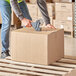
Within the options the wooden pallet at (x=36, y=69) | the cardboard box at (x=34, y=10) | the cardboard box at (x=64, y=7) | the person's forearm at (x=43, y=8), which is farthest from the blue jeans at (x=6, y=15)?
the cardboard box at (x=34, y=10)

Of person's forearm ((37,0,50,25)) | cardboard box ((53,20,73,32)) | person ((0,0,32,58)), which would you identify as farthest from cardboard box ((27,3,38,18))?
person's forearm ((37,0,50,25))

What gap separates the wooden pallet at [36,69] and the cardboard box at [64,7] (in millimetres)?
3213

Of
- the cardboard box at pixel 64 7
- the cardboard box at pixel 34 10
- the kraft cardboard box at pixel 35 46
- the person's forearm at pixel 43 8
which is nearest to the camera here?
the kraft cardboard box at pixel 35 46

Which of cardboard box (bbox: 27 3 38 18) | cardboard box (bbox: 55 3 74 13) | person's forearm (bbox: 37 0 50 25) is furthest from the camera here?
cardboard box (bbox: 27 3 38 18)

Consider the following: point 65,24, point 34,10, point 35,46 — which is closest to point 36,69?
point 35,46

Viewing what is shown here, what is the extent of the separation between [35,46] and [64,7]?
3.53 meters

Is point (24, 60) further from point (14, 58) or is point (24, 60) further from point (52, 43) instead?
point (52, 43)

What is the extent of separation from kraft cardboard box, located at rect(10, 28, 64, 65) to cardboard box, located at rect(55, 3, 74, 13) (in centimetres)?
321

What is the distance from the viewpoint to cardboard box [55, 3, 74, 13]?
645cm

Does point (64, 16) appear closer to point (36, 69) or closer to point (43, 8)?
point (43, 8)

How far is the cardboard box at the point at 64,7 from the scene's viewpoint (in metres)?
6.45

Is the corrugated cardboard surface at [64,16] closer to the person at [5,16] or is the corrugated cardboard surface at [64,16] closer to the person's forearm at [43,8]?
the person at [5,16]

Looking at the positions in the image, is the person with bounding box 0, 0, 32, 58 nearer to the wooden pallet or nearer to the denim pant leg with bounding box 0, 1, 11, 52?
the denim pant leg with bounding box 0, 1, 11, 52

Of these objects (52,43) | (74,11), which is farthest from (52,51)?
(74,11)
